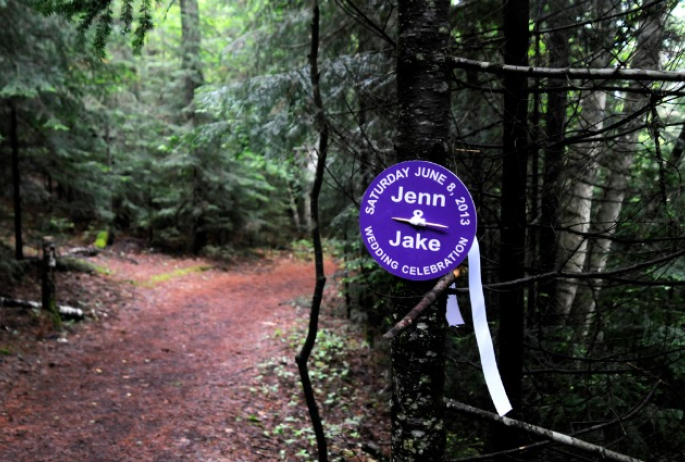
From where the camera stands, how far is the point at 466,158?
147 inches

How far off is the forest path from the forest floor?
21 millimetres

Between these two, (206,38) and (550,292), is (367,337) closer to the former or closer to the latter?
(550,292)

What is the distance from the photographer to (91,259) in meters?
13.8

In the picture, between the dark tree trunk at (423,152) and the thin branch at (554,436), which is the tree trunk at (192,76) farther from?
the thin branch at (554,436)

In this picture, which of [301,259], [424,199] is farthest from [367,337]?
[301,259]

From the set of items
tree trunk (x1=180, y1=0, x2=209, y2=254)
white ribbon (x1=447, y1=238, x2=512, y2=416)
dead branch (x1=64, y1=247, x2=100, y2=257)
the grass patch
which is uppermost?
tree trunk (x1=180, y1=0, x2=209, y2=254)

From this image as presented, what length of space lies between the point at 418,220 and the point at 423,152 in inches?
14.2

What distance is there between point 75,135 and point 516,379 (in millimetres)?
11944

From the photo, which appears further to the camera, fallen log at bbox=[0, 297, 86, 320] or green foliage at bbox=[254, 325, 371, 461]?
fallen log at bbox=[0, 297, 86, 320]

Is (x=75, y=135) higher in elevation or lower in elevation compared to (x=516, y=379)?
higher

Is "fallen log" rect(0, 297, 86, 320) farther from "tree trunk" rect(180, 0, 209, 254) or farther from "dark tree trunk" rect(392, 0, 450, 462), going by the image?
"dark tree trunk" rect(392, 0, 450, 462)

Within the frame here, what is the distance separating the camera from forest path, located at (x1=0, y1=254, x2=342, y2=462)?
4.89 metres

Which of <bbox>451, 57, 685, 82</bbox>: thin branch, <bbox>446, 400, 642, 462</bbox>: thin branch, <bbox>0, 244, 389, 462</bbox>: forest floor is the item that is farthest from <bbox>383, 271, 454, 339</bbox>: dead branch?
<bbox>0, 244, 389, 462</bbox>: forest floor

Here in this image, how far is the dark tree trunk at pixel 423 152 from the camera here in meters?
2.19
